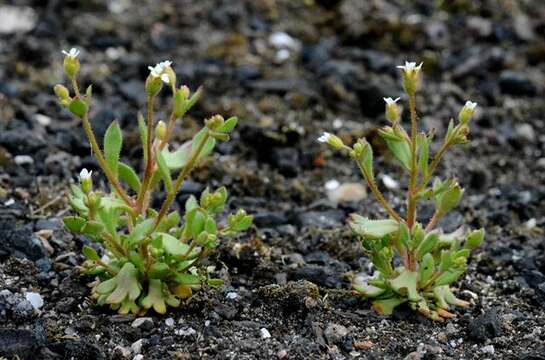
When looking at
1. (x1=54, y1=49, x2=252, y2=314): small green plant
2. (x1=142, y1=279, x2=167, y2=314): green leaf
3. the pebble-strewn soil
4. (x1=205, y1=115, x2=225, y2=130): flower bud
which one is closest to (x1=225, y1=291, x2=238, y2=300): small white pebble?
the pebble-strewn soil

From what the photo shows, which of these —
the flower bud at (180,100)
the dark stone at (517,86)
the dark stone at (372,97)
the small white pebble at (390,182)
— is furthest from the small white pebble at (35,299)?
the dark stone at (517,86)

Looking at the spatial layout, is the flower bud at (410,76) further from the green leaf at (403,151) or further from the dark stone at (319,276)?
the dark stone at (319,276)

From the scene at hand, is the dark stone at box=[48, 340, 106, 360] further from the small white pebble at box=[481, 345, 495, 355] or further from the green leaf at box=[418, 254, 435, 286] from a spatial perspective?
the small white pebble at box=[481, 345, 495, 355]

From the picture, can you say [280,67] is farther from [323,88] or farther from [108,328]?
[108,328]

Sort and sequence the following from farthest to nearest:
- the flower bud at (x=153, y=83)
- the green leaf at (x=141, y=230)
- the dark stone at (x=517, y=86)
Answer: the dark stone at (x=517, y=86) → the green leaf at (x=141, y=230) → the flower bud at (x=153, y=83)

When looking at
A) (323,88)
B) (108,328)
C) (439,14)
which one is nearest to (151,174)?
(108,328)

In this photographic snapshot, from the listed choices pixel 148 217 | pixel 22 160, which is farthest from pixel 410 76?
pixel 22 160
